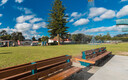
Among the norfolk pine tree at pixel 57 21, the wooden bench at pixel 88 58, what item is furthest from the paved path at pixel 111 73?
the norfolk pine tree at pixel 57 21

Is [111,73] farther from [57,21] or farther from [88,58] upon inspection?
[57,21]

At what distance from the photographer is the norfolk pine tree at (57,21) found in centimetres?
Answer: 3747

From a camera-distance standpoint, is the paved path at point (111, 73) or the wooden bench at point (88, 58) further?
the wooden bench at point (88, 58)

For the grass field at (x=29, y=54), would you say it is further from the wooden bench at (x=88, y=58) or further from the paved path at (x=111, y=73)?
the paved path at (x=111, y=73)

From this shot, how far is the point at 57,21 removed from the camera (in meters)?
38.0

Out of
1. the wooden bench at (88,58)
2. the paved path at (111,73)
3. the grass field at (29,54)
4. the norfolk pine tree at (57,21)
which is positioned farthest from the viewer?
the norfolk pine tree at (57,21)

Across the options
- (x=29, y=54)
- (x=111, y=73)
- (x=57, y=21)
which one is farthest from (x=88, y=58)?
(x=57, y=21)

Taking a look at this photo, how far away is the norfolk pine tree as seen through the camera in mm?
37469

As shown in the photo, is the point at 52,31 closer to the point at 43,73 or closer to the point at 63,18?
the point at 63,18

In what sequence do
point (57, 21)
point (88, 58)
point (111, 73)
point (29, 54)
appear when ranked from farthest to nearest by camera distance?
point (57, 21) < point (29, 54) < point (88, 58) < point (111, 73)

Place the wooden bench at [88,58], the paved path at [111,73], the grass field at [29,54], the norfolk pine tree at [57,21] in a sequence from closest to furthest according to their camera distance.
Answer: the paved path at [111,73] < the wooden bench at [88,58] < the grass field at [29,54] < the norfolk pine tree at [57,21]

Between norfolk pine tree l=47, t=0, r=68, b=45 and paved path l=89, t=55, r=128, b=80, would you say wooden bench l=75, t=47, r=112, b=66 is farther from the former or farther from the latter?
norfolk pine tree l=47, t=0, r=68, b=45

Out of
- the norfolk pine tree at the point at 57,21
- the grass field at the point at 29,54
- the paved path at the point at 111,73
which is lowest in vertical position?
the paved path at the point at 111,73

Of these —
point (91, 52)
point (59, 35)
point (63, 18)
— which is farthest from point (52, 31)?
point (91, 52)
